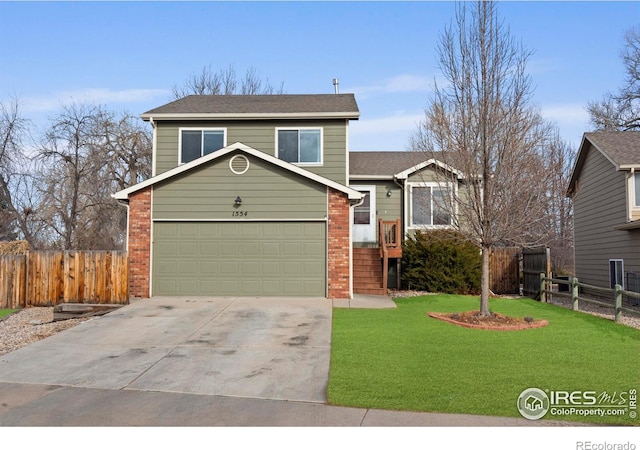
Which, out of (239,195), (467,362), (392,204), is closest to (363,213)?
(392,204)

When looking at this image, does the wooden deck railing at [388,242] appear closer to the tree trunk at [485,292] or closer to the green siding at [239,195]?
the green siding at [239,195]

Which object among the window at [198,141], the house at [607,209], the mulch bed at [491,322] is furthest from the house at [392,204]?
the mulch bed at [491,322]

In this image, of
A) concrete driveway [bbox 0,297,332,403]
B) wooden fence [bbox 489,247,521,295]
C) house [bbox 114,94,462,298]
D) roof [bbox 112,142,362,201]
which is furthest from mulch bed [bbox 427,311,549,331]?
wooden fence [bbox 489,247,521,295]

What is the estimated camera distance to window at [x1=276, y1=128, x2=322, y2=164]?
687 inches

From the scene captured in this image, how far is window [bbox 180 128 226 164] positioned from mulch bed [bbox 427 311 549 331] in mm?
9724

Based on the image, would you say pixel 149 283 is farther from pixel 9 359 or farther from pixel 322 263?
pixel 9 359

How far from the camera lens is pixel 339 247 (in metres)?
14.5

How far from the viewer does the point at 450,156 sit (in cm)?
1177

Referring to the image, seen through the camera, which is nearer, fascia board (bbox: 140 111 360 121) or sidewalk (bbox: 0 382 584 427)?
sidewalk (bbox: 0 382 584 427)

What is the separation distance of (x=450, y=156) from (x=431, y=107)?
131cm

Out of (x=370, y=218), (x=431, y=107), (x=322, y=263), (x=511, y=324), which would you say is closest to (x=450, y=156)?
(x=431, y=107)

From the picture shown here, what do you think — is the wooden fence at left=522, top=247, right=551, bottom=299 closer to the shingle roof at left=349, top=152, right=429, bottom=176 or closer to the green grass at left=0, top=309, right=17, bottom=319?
the shingle roof at left=349, top=152, right=429, bottom=176

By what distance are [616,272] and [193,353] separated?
14.0 m

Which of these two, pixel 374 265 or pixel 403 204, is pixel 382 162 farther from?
pixel 374 265
